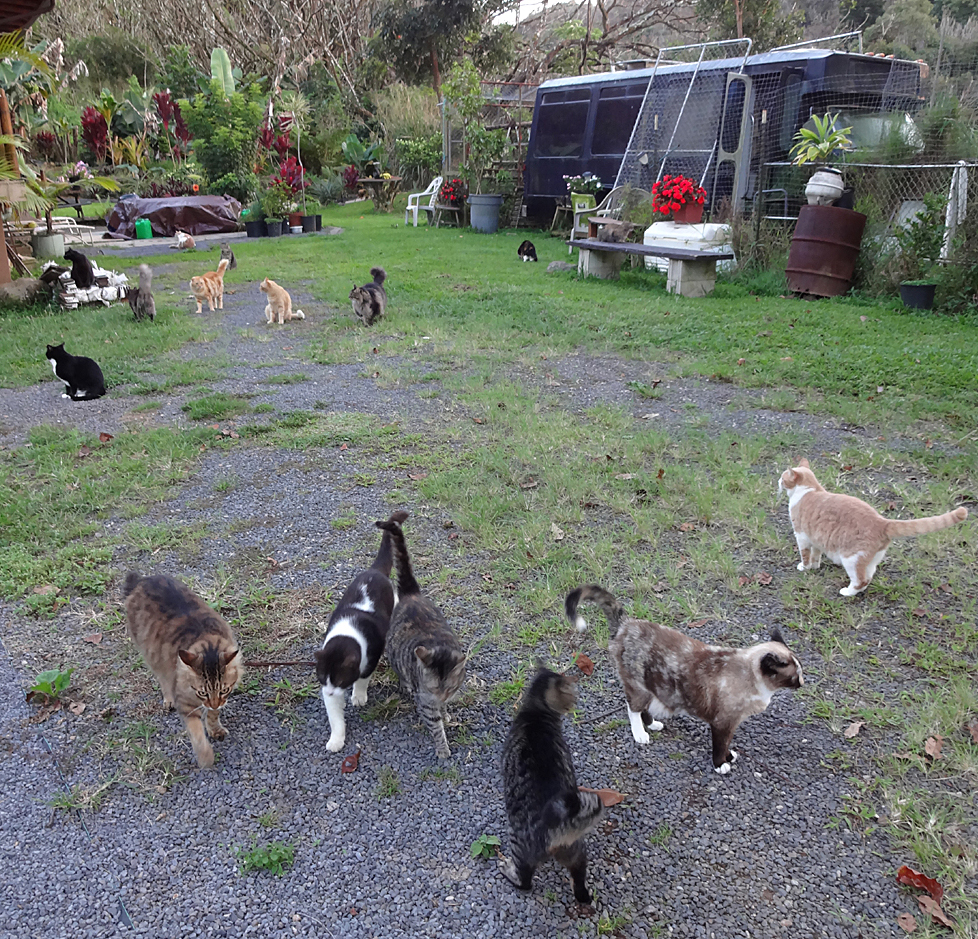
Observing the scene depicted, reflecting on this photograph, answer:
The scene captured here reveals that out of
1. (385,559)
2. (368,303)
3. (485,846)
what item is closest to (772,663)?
(485,846)

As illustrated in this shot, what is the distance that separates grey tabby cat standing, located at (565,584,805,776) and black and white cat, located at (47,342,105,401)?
5.76m

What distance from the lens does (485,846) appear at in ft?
8.18

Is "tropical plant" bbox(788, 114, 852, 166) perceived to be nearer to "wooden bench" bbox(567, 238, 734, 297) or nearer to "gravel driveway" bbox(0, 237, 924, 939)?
"wooden bench" bbox(567, 238, 734, 297)

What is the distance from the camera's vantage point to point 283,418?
6.43m

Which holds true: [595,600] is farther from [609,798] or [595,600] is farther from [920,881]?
[920,881]

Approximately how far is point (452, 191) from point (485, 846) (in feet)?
62.2

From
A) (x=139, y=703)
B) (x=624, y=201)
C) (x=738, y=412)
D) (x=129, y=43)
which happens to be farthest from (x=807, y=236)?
(x=129, y=43)

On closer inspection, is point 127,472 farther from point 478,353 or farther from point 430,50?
point 430,50

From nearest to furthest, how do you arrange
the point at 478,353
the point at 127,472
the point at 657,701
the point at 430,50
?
1. the point at 657,701
2. the point at 127,472
3. the point at 478,353
4. the point at 430,50

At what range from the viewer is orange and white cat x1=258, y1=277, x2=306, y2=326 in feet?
31.0

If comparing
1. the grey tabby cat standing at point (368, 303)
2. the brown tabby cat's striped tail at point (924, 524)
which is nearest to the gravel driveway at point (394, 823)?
the brown tabby cat's striped tail at point (924, 524)

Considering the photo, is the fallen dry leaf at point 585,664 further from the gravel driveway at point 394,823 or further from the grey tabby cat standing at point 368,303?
the grey tabby cat standing at point 368,303

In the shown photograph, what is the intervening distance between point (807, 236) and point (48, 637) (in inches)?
394

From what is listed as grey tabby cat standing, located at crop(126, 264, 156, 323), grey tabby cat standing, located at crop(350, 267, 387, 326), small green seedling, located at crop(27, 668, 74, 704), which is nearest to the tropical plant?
grey tabby cat standing, located at crop(350, 267, 387, 326)
